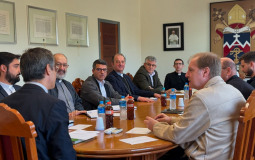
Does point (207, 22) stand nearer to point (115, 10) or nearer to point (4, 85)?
point (115, 10)

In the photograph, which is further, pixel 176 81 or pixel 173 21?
pixel 173 21

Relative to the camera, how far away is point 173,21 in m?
6.34

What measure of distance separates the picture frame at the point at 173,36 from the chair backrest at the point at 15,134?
5.47m

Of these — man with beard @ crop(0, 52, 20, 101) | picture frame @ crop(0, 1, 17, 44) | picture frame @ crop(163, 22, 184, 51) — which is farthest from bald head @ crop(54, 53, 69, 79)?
picture frame @ crop(163, 22, 184, 51)

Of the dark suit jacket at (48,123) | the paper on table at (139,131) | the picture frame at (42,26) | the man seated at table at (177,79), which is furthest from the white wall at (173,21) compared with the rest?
the dark suit jacket at (48,123)

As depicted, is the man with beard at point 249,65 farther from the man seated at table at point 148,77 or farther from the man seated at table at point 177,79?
the man seated at table at point 177,79

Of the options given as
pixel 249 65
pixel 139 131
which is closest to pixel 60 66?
pixel 139 131

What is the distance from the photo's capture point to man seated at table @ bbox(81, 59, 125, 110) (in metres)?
3.22

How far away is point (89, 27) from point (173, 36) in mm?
2297

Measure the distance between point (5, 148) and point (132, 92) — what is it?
3081 mm

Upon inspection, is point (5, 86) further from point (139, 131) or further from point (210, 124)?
point (210, 124)

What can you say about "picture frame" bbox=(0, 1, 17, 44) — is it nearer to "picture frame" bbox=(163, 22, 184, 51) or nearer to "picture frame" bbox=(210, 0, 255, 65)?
"picture frame" bbox=(163, 22, 184, 51)

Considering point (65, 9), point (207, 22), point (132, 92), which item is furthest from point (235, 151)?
point (207, 22)

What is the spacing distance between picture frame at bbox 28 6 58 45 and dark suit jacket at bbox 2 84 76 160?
2.65 meters
